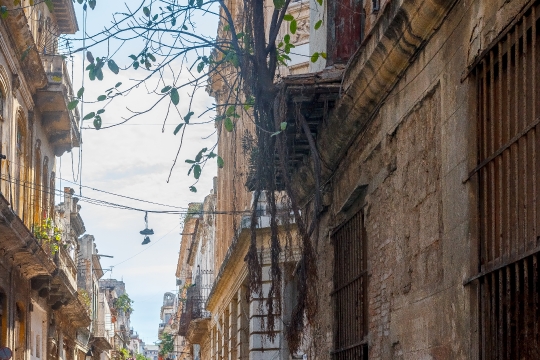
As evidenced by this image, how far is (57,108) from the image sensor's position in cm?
2319

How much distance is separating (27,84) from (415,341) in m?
15.6

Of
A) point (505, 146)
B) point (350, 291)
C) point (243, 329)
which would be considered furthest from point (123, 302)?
point (505, 146)

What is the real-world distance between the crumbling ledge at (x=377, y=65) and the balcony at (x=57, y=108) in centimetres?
1250

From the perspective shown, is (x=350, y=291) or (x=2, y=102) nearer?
(x=350, y=291)

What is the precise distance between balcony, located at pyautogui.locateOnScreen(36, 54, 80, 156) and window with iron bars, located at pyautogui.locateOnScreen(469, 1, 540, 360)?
Result: 53.9 feet

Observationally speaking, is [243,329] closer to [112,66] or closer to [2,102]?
[2,102]

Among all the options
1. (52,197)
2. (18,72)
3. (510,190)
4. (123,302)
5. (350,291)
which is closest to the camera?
(510,190)

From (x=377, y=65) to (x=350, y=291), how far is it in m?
2.73

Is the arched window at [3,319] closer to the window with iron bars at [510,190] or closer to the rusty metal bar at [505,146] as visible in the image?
the rusty metal bar at [505,146]

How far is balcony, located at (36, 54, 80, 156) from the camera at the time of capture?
2241 centimetres

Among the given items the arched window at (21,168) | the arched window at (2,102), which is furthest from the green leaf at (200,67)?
the arched window at (21,168)

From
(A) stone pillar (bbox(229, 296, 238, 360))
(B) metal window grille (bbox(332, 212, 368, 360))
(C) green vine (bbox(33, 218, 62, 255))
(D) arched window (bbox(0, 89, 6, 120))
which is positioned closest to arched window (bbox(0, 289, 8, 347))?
(C) green vine (bbox(33, 218, 62, 255))

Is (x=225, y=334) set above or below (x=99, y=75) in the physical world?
below

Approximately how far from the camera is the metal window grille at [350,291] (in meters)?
9.36
